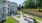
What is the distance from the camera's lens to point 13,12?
141 cm

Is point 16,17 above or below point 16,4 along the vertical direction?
below

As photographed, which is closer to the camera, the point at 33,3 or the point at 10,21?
the point at 33,3

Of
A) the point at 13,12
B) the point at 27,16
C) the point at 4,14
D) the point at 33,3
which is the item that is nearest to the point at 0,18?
the point at 4,14

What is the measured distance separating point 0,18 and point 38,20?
63 centimetres

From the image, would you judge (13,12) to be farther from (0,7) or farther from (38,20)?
(38,20)

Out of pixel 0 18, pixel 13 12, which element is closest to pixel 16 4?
pixel 13 12

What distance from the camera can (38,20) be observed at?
1.18m

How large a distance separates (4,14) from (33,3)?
0.51 m

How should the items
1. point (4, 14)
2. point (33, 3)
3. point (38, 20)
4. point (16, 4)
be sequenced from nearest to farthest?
point (38, 20) < point (33, 3) < point (16, 4) < point (4, 14)

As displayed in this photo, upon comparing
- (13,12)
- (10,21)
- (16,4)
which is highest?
(16,4)

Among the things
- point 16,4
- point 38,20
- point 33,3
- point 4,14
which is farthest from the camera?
point 4,14

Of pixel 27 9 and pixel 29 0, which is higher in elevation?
pixel 29 0

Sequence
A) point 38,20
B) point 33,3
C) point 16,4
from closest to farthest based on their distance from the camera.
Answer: point 38,20 < point 33,3 < point 16,4

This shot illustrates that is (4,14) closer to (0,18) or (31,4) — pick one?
(0,18)
